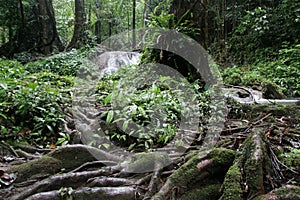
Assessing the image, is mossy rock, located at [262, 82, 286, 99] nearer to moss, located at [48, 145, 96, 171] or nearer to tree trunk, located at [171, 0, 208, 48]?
tree trunk, located at [171, 0, 208, 48]

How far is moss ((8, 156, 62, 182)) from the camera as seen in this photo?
2926 mm

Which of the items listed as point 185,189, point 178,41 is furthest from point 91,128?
point 178,41

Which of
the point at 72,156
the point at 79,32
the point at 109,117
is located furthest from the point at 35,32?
the point at 72,156

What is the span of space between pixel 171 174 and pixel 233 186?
2.46 feet

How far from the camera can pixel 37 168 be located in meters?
3.01

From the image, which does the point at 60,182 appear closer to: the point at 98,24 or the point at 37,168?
the point at 37,168

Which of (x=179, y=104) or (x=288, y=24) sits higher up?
(x=288, y=24)

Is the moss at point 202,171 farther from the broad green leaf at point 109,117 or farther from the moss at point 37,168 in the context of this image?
the broad green leaf at point 109,117

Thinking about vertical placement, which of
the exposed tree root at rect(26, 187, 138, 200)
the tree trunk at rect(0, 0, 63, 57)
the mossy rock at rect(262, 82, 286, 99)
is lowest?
the exposed tree root at rect(26, 187, 138, 200)

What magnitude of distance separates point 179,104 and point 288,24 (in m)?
7.74

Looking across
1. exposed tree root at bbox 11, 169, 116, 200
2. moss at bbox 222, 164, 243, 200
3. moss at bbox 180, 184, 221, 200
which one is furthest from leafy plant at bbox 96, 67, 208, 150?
moss at bbox 222, 164, 243, 200

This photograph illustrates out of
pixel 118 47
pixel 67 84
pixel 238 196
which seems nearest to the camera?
pixel 238 196

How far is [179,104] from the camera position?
4.88 metres

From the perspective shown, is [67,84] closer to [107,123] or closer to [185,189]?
[107,123]
